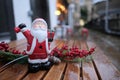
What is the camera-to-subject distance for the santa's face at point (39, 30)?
3.06ft

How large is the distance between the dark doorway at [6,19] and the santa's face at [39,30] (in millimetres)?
2227

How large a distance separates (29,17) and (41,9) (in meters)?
1.75

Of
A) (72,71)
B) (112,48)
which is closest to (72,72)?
(72,71)

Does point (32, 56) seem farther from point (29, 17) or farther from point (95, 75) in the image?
point (29, 17)

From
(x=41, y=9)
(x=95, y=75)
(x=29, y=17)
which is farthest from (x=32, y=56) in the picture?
(x=41, y=9)

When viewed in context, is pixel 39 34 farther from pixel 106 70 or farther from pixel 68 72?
pixel 106 70

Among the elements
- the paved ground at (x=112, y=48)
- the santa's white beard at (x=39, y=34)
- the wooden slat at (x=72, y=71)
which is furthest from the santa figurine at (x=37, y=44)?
the paved ground at (x=112, y=48)

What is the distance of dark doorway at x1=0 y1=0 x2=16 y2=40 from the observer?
2.99 meters

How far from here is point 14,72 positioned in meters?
0.94

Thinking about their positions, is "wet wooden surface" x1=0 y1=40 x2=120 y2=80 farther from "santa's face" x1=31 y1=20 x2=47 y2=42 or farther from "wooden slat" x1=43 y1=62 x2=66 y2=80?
"santa's face" x1=31 y1=20 x2=47 y2=42

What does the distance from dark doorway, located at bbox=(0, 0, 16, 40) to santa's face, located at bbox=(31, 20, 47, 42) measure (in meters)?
2.23

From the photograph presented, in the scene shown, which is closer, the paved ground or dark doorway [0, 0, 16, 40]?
dark doorway [0, 0, 16, 40]

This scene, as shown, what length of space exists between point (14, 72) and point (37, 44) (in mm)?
194

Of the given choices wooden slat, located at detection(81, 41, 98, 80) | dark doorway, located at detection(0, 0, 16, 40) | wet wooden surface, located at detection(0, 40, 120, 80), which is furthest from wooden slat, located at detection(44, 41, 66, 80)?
dark doorway, located at detection(0, 0, 16, 40)
